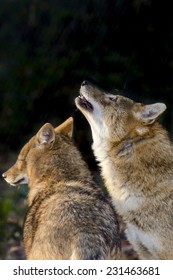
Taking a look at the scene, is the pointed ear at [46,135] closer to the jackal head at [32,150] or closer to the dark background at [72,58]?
the jackal head at [32,150]

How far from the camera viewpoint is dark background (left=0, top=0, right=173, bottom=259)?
14.1 metres

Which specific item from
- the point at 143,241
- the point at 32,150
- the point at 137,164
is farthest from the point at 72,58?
the point at 143,241

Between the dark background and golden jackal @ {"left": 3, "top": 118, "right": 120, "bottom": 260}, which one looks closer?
golden jackal @ {"left": 3, "top": 118, "right": 120, "bottom": 260}

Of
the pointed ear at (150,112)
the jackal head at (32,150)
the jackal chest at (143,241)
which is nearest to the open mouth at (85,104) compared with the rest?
the jackal head at (32,150)

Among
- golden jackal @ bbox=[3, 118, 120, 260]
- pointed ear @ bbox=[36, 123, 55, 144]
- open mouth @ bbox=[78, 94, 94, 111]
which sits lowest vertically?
golden jackal @ bbox=[3, 118, 120, 260]

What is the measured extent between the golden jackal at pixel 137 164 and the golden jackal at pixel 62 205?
0.35m

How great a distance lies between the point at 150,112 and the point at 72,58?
18.2ft

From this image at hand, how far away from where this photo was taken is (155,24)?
1425 cm

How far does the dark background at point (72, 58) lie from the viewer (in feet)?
46.2

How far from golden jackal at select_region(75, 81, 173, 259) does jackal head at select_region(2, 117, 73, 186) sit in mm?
354

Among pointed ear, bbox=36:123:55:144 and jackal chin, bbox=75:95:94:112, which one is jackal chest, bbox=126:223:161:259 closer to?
pointed ear, bbox=36:123:55:144

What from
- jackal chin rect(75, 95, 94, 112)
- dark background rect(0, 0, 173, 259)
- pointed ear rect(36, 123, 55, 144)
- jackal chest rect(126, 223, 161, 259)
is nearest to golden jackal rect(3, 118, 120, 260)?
pointed ear rect(36, 123, 55, 144)

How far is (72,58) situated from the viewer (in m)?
14.5
